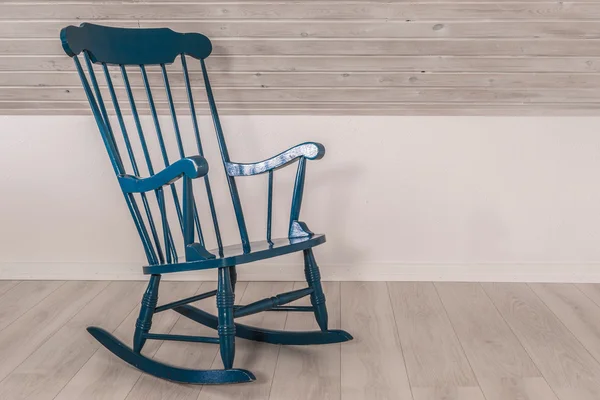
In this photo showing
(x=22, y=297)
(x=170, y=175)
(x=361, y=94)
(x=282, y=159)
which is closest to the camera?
(x=170, y=175)

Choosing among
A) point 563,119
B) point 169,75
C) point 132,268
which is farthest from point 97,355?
point 563,119

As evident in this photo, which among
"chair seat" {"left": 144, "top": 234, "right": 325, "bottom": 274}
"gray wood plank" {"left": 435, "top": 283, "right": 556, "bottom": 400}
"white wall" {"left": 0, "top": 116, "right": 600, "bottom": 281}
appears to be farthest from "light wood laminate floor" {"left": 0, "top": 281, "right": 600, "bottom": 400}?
"chair seat" {"left": 144, "top": 234, "right": 325, "bottom": 274}

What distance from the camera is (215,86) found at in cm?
252

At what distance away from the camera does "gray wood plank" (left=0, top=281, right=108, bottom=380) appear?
2.11m

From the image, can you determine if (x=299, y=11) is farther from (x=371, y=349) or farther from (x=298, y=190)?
(x=371, y=349)

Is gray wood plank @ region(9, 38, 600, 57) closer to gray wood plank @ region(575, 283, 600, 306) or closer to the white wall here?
the white wall

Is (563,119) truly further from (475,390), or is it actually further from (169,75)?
(169,75)

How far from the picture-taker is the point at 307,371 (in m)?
1.95

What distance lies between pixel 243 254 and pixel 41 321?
3.21 feet

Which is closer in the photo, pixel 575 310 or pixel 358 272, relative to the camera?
pixel 575 310

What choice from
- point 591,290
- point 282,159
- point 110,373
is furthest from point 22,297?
point 591,290

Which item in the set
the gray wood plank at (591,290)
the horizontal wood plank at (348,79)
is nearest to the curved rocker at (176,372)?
the horizontal wood plank at (348,79)

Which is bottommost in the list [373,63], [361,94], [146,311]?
[146,311]

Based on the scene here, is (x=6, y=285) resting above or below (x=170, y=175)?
below
